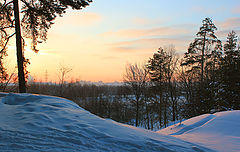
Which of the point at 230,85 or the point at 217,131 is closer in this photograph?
the point at 217,131

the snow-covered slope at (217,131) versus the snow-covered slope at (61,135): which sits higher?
the snow-covered slope at (61,135)

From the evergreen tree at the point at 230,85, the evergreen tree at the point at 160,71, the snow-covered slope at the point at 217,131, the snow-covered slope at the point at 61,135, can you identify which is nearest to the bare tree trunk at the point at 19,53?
the snow-covered slope at the point at 61,135

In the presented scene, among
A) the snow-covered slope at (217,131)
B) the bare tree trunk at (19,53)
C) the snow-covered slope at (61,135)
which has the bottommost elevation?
the snow-covered slope at (217,131)

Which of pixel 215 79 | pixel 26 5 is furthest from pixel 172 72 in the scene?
pixel 26 5

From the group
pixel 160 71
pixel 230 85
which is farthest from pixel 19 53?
pixel 160 71

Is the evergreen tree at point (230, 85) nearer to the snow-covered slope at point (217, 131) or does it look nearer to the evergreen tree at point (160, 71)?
the snow-covered slope at point (217, 131)

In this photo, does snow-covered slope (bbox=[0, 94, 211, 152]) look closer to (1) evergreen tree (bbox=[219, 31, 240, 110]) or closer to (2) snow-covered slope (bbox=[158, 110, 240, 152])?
(2) snow-covered slope (bbox=[158, 110, 240, 152])

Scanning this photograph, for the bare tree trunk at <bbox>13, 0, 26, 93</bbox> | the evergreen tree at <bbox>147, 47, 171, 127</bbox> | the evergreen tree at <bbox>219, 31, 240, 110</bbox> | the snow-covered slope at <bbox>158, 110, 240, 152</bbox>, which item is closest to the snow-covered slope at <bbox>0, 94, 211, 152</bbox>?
the snow-covered slope at <bbox>158, 110, 240, 152</bbox>

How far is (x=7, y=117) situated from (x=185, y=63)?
29.9 metres

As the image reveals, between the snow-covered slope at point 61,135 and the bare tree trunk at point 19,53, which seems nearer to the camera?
the snow-covered slope at point 61,135

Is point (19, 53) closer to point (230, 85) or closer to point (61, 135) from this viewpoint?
point (61, 135)

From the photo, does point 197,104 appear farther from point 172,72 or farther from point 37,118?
point 37,118

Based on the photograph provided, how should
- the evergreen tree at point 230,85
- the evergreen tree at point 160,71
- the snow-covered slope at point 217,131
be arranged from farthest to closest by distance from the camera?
the evergreen tree at point 160,71 → the evergreen tree at point 230,85 → the snow-covered slope at point 217,131

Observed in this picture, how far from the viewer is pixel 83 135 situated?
241 centimetres
